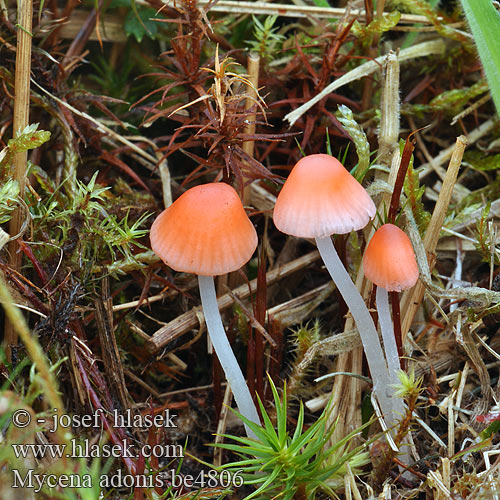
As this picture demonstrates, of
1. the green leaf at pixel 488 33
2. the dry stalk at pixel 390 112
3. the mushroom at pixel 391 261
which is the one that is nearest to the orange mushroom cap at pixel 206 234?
the mushroom at pixel 391 261

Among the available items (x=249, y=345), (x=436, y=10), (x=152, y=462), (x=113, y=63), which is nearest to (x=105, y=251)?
(x=249, y=345)

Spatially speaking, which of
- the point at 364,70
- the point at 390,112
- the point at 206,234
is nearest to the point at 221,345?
the point at 206,234

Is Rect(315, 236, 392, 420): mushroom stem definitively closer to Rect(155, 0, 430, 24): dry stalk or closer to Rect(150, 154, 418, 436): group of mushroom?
Rect(150, 154, 418, 436): group of mushroom

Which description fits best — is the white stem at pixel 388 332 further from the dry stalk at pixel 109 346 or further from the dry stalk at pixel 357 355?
the dry stalk at pixel 109 346

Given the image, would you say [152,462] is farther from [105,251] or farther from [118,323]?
[105,251]

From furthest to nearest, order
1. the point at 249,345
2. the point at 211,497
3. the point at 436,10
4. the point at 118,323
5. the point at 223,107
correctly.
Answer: the point at 436,10 → the point at 118,323 → the point at 249,345 → the point at 223,107 → the point at 211,497
